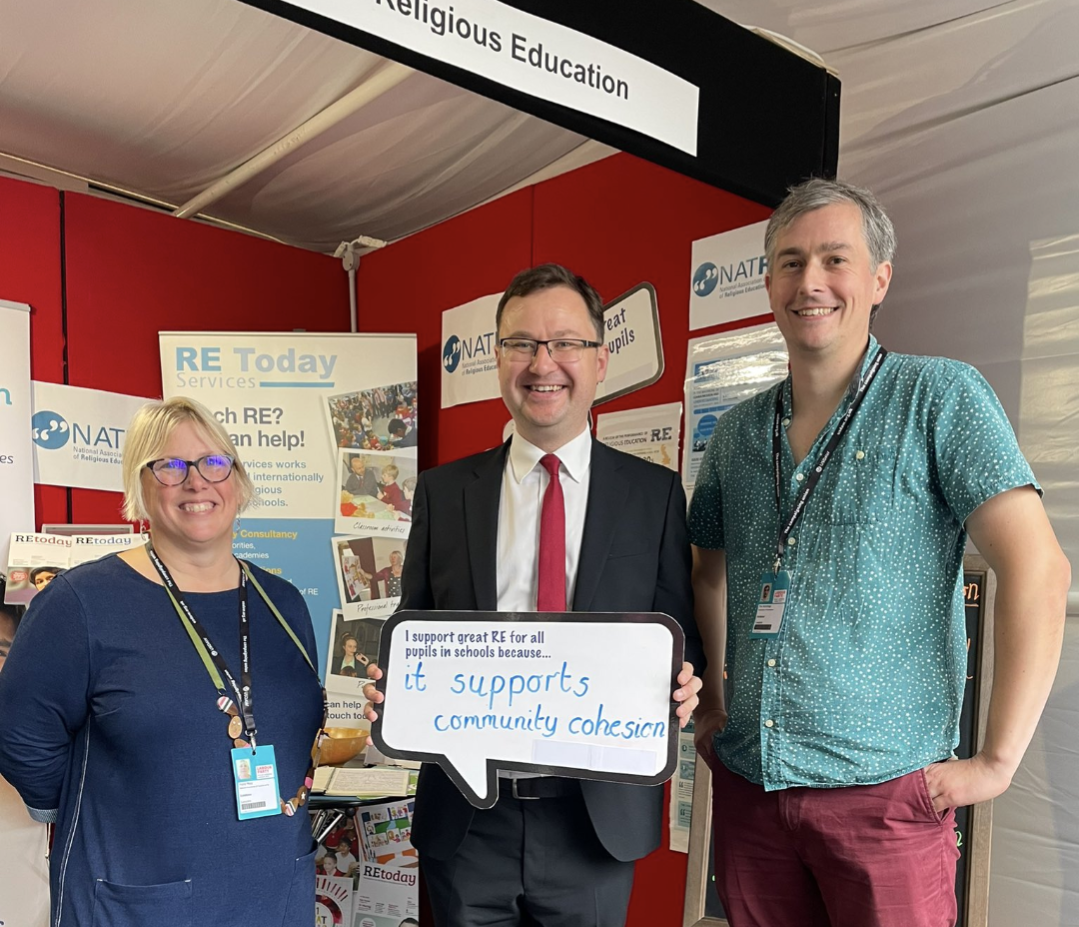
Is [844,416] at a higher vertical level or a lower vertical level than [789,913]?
higher

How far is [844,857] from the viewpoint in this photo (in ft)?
5.51

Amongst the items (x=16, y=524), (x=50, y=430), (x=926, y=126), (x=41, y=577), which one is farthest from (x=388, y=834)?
(x=926, y=126)

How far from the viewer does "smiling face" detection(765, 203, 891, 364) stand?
1755mm

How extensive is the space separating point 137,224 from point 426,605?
10.9 ft

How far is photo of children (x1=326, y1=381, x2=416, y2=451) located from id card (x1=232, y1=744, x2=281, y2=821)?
266cm

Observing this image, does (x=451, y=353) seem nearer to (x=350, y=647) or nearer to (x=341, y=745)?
(x=350, y=647)

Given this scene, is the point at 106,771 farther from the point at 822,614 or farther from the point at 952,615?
the point at 952,615

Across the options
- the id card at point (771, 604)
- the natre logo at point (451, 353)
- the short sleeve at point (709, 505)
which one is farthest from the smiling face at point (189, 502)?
the natre logo at point (451, 353)

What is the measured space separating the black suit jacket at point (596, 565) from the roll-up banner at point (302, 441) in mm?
2436

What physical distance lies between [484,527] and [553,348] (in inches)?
15.5

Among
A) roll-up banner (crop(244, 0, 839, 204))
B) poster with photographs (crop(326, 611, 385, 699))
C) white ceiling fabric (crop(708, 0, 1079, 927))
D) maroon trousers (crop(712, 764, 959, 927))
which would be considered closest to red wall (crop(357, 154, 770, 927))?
white ceiling fabric (crop(708, 0, 1079, 927))

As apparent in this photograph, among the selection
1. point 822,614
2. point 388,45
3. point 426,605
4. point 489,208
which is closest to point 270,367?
point 489,208

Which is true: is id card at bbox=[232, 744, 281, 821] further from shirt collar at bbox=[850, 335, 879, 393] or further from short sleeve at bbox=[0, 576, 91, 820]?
shirt collar at bbox=[850, 335, 879, 393]

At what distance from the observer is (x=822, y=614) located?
1.73 meters
